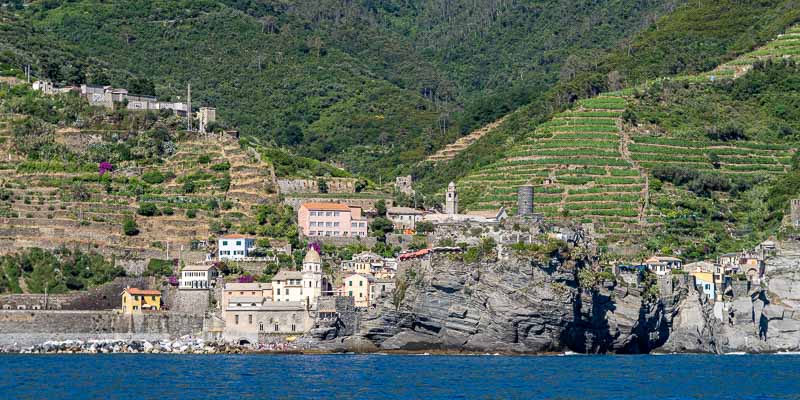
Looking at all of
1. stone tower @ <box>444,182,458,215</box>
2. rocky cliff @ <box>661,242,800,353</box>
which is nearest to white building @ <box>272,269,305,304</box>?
stone tower @ <box>444,182,458,215</box>

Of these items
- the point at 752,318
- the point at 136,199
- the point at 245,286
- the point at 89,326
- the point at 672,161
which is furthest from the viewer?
the point at 672,161

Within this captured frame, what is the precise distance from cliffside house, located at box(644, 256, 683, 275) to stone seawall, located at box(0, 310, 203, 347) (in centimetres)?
2594

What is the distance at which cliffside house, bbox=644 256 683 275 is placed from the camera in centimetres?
10494

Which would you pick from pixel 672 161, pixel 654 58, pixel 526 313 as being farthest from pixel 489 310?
pixel 654 58

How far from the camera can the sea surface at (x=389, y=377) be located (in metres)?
72.1

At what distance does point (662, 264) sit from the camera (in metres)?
106

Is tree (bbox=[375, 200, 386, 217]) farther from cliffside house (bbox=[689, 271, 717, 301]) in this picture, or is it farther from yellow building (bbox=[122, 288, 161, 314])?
cliffside house (bbox=[689, 271, 717, 301])

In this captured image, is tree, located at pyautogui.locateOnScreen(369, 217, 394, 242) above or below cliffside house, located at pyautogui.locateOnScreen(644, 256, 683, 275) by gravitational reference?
above

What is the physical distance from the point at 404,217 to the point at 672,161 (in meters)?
22.6

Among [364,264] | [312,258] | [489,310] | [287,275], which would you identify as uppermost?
[312,258]

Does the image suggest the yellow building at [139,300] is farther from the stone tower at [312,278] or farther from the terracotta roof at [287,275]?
the stone tower at [312,278]

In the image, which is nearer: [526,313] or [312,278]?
[526,313]

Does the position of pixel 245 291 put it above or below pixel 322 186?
below

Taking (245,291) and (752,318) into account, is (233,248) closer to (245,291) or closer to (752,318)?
(245,291)
